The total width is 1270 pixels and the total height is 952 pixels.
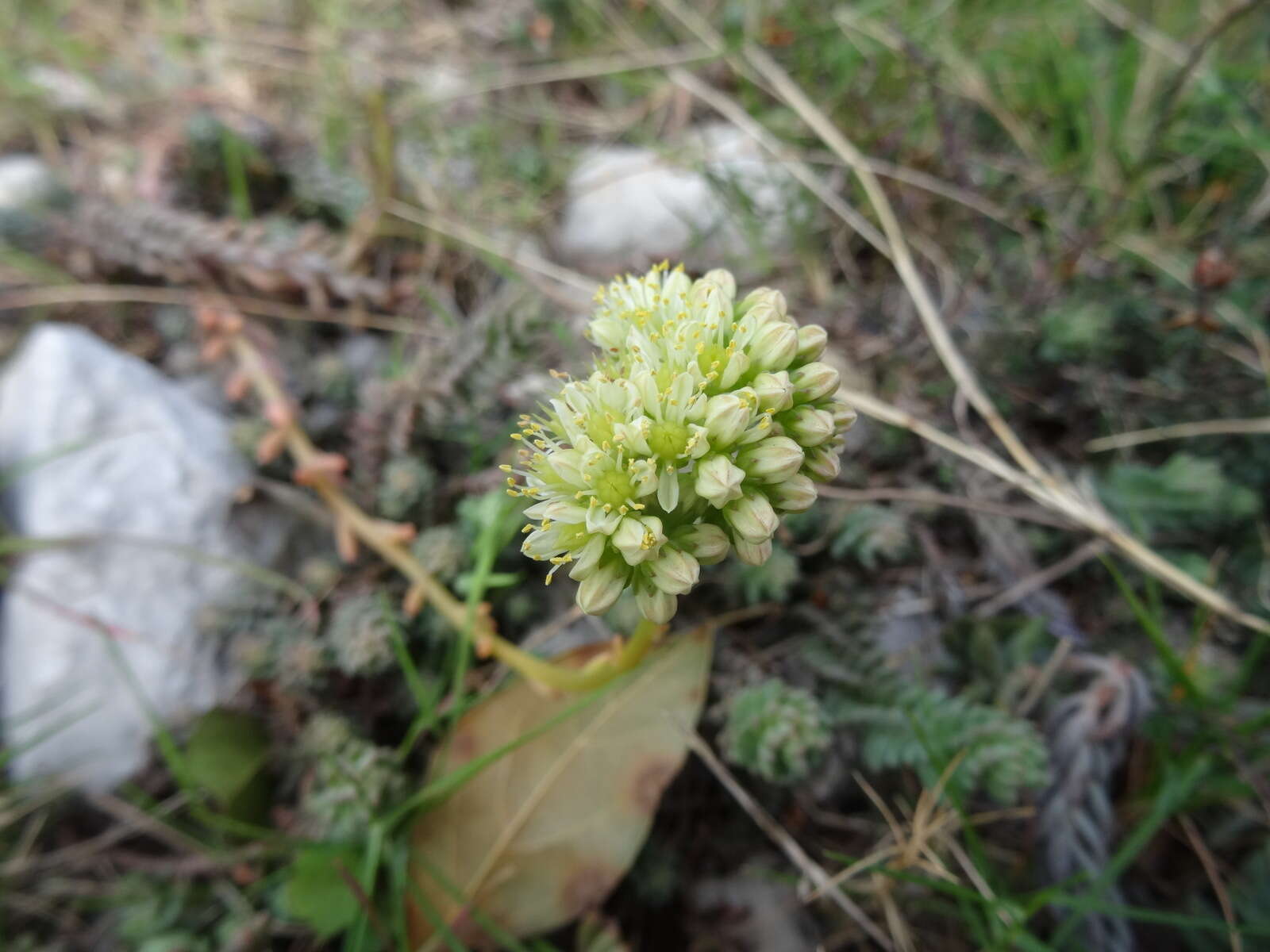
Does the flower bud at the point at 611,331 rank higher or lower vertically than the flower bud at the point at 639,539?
higher

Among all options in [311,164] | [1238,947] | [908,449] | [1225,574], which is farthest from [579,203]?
[1238,947]

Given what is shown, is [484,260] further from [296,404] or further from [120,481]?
[120,481]

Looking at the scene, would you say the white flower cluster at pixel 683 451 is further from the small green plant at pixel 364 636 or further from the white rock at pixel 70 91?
the white rock at pixel 70 91

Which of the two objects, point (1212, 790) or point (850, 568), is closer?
point (1212, 790)

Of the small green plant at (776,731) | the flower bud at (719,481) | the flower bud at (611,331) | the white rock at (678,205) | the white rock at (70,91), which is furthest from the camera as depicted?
the white rock at (70,91)

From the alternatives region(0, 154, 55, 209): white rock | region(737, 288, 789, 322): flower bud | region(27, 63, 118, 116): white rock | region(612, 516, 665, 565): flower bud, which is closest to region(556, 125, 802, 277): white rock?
region(737, 288, 789, 322): flower bud

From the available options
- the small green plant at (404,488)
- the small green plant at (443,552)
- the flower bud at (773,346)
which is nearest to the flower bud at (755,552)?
the flower bud at (773,346)
